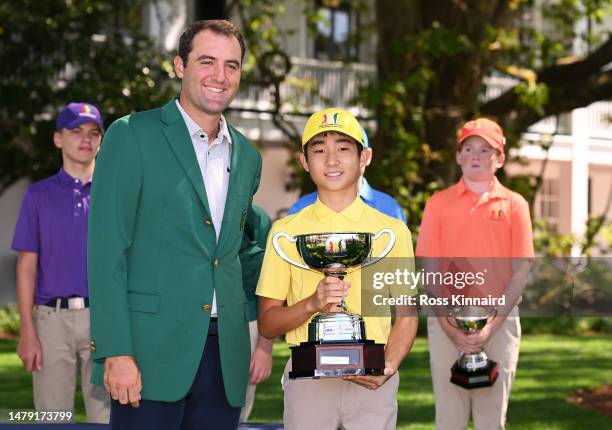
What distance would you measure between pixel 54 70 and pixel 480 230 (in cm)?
1079

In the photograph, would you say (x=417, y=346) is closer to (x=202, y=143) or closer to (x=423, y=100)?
(x=423, y=100)

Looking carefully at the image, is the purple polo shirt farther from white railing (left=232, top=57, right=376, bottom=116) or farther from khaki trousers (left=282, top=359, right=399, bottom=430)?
white railing (left=232, top=57, right=376, bottom=116)

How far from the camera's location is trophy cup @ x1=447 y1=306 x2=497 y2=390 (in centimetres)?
621

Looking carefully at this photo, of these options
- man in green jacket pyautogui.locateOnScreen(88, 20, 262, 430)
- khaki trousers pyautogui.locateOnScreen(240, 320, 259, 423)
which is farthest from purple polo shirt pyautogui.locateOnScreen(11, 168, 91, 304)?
man in green jacket pyautogui.locateOnScreen(88, 20, 262, 430)

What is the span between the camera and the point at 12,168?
17531mm

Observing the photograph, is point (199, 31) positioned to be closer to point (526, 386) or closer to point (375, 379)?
point (375, 379)

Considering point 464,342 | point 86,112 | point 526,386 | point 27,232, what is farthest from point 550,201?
point 27,232

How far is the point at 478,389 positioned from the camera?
659 centimetres

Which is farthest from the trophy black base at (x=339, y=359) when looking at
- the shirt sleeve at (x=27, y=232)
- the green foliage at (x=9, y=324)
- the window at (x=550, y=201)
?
the window at (x=550, y=201)

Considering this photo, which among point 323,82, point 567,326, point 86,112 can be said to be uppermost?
point 323,82

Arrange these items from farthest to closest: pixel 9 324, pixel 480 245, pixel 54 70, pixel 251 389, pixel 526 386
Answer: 1. pixel 9 324
2. pixel 54 70
3. pixel 526 386
4. pixel 251 389
5. pixel 480 245

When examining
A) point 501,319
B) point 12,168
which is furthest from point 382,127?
point 501,319

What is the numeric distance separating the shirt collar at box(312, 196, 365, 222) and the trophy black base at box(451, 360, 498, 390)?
6.94ft

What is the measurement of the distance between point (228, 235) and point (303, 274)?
361 millimetres
